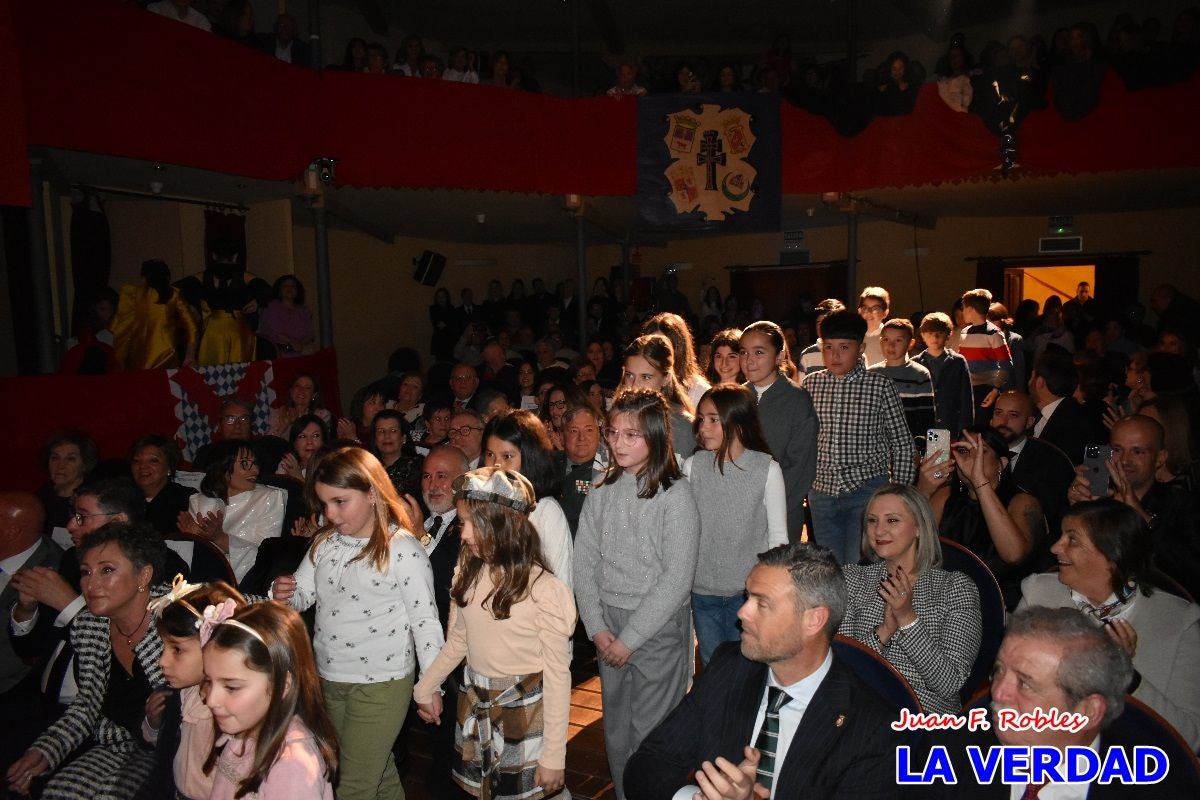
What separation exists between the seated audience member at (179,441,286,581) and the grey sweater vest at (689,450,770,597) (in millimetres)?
2113

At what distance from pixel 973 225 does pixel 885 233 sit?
49.4 inches

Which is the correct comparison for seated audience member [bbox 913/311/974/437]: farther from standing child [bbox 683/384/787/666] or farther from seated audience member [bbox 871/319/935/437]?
standing child [bbox 683/384/787/666]

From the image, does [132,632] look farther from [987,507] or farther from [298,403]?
[298,403]

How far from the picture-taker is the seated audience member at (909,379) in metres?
5.71

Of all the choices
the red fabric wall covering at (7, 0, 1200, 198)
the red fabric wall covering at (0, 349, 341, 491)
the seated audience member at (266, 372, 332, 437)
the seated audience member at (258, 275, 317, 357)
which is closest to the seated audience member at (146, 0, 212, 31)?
the red fabric wall covering at (7, 0, 1200, 198)

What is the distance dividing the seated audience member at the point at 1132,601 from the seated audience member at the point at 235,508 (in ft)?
10.9

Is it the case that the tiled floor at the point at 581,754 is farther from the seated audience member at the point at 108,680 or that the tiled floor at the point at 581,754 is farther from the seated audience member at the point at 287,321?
the seated audience member at the point at 287,321

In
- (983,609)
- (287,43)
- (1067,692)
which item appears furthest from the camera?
(287,43)

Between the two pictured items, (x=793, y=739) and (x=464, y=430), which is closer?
(x=793, y=739)

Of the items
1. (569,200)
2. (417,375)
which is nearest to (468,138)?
(569,200)

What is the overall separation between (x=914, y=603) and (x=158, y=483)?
3.72m

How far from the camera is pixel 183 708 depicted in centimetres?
257

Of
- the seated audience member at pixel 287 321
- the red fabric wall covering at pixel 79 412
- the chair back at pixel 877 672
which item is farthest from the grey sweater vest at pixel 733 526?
the seated audience member at pixel 287 321

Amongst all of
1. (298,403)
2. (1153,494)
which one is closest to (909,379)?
(1153,494)
